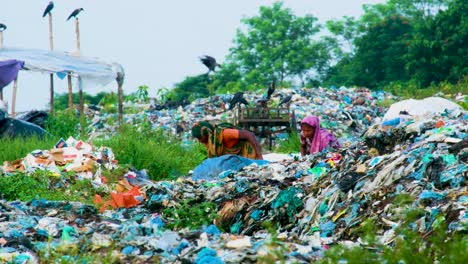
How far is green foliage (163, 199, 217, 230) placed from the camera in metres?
8.35

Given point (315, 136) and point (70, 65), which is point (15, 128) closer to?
point (70, 65)

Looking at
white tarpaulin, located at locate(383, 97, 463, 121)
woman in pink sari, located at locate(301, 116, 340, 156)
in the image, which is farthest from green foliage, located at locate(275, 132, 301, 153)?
woman in pink sari, located at locate(301, 116, 340, 156)

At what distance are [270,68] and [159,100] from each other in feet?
40.7

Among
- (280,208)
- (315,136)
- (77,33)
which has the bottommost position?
(280,208)

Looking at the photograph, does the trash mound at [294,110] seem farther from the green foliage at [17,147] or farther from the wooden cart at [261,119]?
the green foliage at [17,147]

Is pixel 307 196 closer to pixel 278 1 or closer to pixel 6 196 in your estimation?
pixel 6 196

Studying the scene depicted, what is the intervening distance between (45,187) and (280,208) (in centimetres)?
340

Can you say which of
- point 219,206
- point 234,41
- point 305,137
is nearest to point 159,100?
point 234,41

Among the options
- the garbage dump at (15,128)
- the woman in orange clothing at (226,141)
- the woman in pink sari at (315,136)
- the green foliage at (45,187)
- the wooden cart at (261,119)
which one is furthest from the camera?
the wooden cart at (261,119)

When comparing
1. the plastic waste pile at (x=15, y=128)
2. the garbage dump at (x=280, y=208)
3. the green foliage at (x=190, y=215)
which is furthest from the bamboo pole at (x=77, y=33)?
the green foliage at (x=190, y=215)

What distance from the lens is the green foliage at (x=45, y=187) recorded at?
10.1m

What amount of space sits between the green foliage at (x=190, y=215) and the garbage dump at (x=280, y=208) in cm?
1

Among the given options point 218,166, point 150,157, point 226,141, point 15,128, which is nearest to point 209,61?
point 15,128

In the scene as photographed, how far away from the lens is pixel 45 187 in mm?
10562
